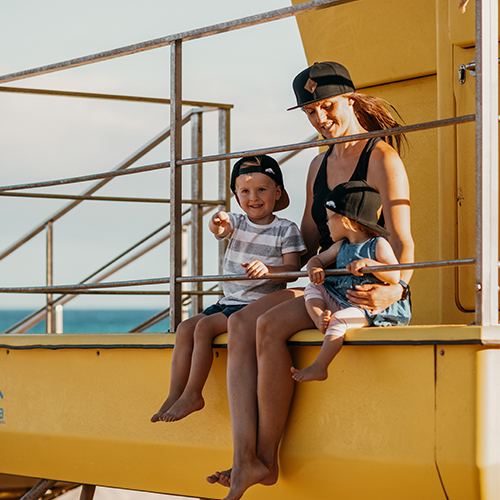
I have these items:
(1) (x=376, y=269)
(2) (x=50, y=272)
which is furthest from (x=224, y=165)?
(1) (x=376, y=269)

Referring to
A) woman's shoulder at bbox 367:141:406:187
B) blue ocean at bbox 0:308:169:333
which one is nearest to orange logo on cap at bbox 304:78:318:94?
woman's shoulder at bbox 367:141:406:187

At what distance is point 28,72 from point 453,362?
186cm

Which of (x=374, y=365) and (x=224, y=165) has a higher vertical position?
(x=224, y=165)

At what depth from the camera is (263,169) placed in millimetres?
2414

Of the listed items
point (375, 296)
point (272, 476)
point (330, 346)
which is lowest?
point (272, 476)

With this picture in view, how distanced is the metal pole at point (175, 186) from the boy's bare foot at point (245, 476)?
56cm

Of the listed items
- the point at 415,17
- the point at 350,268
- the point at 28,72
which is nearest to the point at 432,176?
the point at 415,17

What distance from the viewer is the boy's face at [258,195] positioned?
2.41m

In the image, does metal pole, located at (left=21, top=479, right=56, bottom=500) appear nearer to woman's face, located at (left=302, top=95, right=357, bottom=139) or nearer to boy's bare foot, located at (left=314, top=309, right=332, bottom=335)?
boy's bare foot, located at (left=314, top=309, right=332, bottom=335)

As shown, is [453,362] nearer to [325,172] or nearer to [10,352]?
[325,172]

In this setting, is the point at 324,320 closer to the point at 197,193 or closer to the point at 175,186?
the point at 175,186

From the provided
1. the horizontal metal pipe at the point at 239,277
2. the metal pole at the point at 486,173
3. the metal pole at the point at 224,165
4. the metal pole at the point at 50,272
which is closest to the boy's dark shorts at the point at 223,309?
the horizontal metal pipe at the point at 239,277

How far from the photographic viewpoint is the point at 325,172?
241cm

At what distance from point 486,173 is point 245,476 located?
96cm
